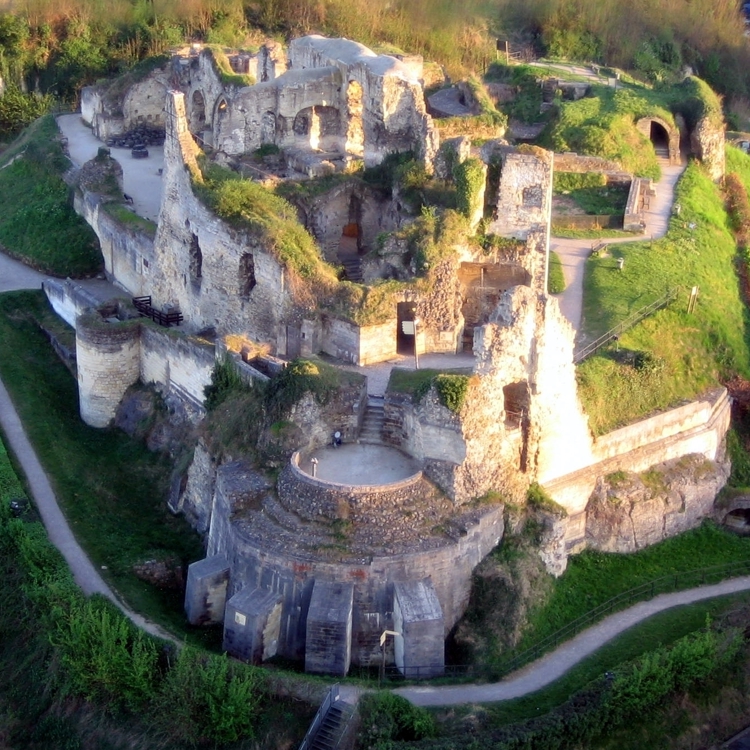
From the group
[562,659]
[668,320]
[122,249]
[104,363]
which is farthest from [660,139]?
[562,659]

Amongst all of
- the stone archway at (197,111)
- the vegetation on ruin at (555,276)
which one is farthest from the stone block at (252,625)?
the stone archway at (197,111)

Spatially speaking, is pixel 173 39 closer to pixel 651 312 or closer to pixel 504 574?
pixel 651 312

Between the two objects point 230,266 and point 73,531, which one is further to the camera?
point 230,266

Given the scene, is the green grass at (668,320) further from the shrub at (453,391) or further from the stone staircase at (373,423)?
the stone staircase at (373,423)

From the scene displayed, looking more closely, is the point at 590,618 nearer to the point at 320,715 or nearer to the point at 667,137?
the point at 320,715

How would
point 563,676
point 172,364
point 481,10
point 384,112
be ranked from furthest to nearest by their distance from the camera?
point 481,10 → point 384,112 → point 172,364 → point 563,676

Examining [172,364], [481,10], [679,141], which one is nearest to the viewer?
[172,364]

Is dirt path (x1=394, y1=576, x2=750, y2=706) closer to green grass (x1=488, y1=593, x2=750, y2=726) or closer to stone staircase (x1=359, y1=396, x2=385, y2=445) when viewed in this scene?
green grass (x1=488, y1=593, x2=750, y2=726)

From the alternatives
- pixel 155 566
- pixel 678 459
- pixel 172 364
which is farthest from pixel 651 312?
pixel 155 566
